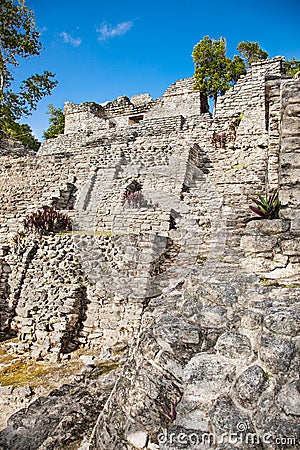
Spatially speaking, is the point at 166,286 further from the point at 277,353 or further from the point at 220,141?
the point at 220,141

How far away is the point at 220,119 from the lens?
45.5 ft

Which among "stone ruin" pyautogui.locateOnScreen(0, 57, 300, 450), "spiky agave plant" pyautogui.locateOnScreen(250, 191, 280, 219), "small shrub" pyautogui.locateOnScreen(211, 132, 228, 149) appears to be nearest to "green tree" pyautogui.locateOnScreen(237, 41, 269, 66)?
"stone ruin" pyautogui.locateOnScreen(0, 57, 300, 450)

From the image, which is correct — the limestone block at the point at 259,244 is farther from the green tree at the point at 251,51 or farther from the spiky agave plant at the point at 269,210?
the green tree at the point at 251,51

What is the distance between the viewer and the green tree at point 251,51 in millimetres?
20016

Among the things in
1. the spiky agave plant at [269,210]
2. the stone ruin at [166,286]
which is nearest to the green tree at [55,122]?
the stone ruin at [166,286]

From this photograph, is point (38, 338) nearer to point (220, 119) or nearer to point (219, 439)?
point (219, 439)

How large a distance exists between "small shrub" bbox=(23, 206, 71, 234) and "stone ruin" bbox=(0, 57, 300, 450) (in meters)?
0.46

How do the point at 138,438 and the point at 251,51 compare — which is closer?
the point at 138,438

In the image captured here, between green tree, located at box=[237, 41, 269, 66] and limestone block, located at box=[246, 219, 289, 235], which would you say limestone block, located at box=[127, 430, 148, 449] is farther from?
green tree, located at box=[237, 41, 269, 66]

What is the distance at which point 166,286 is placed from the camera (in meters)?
6.68

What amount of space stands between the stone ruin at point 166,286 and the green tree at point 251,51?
253 inches

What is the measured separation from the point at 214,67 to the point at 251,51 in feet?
11.8

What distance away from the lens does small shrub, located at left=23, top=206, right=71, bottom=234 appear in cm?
909

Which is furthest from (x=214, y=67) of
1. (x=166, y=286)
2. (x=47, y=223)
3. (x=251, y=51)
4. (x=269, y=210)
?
(x=269, y=210)
